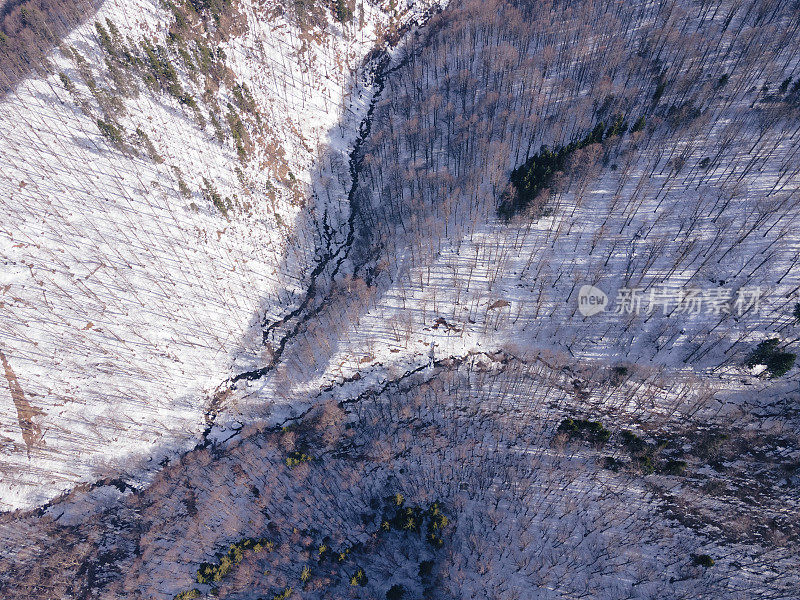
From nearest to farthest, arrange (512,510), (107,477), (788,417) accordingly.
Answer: (788,417)
(512,510)
(107,477)

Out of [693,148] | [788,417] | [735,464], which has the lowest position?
[735,464]

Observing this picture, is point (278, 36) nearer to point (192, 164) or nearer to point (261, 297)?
point (192, 164)

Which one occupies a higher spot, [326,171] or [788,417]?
[326,171]

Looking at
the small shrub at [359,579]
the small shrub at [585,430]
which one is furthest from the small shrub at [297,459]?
the small shrub at [585,430]

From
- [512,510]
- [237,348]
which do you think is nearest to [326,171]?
[237,348]

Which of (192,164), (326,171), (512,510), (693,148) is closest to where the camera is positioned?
Answer: (512,510)

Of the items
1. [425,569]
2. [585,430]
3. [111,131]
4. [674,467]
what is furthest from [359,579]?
[111,131]
